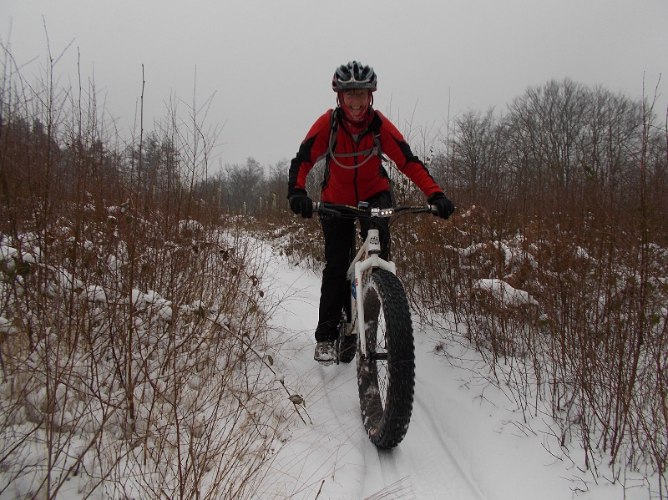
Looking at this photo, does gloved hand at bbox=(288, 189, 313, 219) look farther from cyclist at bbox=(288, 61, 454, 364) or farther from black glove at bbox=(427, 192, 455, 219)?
black glove at bbox=(427, 192, 455, 219)

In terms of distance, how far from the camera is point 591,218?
2.45 metres

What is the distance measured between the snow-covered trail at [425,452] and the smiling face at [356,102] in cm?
184

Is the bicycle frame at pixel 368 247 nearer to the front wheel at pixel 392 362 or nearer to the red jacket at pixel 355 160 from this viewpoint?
the front wheel at pixel 392 362

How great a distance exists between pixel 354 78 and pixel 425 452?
223cm

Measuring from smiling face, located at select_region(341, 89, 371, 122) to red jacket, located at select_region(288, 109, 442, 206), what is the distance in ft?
0.33

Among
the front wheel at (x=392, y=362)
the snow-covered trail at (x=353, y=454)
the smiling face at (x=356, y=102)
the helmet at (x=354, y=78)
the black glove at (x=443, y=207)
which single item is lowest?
the snow-covered trail at (x=353, y=454)

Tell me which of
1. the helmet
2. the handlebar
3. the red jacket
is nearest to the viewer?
the handlebar

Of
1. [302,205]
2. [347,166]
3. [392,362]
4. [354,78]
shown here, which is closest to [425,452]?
[392,362]

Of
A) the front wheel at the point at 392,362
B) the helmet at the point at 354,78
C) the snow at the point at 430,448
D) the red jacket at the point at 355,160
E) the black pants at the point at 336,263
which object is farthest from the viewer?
the black pants at the point at 336,263

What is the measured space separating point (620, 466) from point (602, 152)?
5.83ft

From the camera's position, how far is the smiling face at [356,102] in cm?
245

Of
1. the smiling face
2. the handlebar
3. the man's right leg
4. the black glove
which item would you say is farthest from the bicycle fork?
the smiling face

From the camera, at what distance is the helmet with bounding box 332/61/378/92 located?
236cm

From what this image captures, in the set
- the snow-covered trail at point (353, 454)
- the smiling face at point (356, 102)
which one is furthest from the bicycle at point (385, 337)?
the smiling face at point (356, 102)
